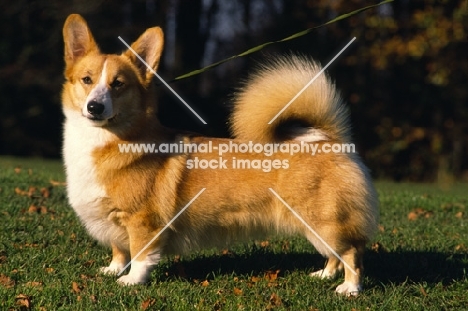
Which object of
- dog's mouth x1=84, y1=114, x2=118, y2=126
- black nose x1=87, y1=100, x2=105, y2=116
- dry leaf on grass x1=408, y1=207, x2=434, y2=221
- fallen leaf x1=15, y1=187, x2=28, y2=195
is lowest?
dry leaf on grass x1=408, y1=207, x2=434, y2=221

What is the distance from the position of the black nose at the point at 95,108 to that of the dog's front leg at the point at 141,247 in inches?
30.1

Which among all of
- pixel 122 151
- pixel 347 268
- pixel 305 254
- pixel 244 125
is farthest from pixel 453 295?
pixel 122 151

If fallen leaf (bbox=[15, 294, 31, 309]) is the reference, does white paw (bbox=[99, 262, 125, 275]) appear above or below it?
below

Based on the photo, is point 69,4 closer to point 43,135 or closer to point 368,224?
point 43,135

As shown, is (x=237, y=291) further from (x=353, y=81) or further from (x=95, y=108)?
(x=353, y=81)

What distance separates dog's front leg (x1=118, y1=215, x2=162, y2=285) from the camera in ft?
14.7

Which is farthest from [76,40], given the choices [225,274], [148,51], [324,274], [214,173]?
[324,274]

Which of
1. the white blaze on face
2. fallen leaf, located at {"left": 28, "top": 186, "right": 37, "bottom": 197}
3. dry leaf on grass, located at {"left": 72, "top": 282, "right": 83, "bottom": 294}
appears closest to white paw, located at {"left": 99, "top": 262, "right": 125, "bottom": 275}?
dry leaf on grass, located at {"left": 72, "top": 282, "right": 83, "bottom": 294}

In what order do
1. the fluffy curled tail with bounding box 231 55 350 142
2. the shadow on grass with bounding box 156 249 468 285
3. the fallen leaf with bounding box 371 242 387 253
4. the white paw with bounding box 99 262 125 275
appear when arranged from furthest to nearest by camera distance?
1. the fallen leaf with bounding box 371 242 387 253
2. the shadow on grass with bounding box 156 249 468 285
3. the white paw with bounding box 99 262 125 275
4. the fluffy curled tail with bounding box 231 55 350 142

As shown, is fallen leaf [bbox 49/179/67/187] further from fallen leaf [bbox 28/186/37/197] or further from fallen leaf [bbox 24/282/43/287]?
fallen leaf [bbox 24/282/43/287]

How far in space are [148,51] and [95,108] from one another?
764 mm

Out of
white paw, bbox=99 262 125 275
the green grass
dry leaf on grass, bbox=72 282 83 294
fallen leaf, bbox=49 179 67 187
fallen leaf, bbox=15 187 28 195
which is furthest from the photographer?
fallen leaf, bbox=49 179 67 187

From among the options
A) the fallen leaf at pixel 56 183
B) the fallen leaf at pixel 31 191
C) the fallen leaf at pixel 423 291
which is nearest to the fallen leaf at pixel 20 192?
the fallen leaf at pixel 31 191

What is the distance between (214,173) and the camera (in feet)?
15.2
